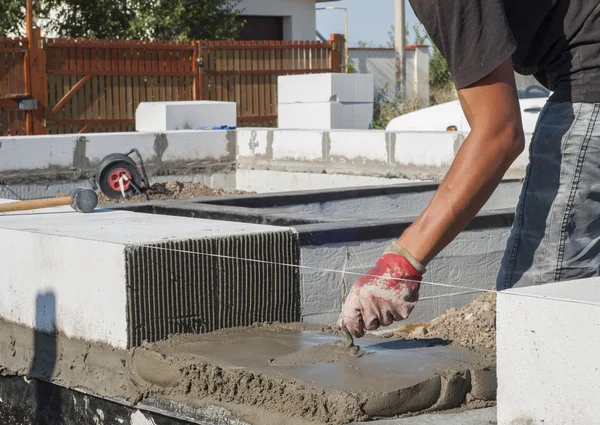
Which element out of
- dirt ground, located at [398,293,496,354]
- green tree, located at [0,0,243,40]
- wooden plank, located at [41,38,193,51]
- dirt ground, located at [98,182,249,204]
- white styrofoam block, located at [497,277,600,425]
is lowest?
dirt ground, located at [398,293,496,354]

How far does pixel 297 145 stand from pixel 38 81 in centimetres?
594

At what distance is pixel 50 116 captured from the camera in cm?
1578

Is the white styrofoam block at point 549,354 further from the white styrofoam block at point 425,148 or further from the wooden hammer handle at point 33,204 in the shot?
the white styrofoam block at point 425,148

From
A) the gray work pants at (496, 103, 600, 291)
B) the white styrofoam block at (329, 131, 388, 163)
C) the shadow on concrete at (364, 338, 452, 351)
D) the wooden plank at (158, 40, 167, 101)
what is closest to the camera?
the gray work pants at (496, 103, 600, 291)

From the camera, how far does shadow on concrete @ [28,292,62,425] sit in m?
3.68

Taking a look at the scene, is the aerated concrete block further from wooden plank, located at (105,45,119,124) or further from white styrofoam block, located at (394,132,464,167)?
wooden plank, located at (105,45,119,124)

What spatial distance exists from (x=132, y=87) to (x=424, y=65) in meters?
13.7

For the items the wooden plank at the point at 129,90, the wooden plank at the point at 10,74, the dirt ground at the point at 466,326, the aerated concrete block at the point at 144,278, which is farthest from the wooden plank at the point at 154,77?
the aerated concrete block at the point at 144,278

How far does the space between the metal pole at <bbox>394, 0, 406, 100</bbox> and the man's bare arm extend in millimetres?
23399

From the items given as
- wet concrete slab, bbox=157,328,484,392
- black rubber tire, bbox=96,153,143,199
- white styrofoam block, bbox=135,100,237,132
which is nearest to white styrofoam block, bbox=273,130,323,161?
white styrofoam block, bbox=135,100,237,132

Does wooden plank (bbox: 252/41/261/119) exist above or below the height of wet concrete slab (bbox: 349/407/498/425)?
above

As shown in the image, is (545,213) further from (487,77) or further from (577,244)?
(487,77)

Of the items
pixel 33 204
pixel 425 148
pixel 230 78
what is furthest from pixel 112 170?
pixel 230 78

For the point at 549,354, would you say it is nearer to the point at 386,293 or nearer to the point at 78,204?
the point at 386,293
